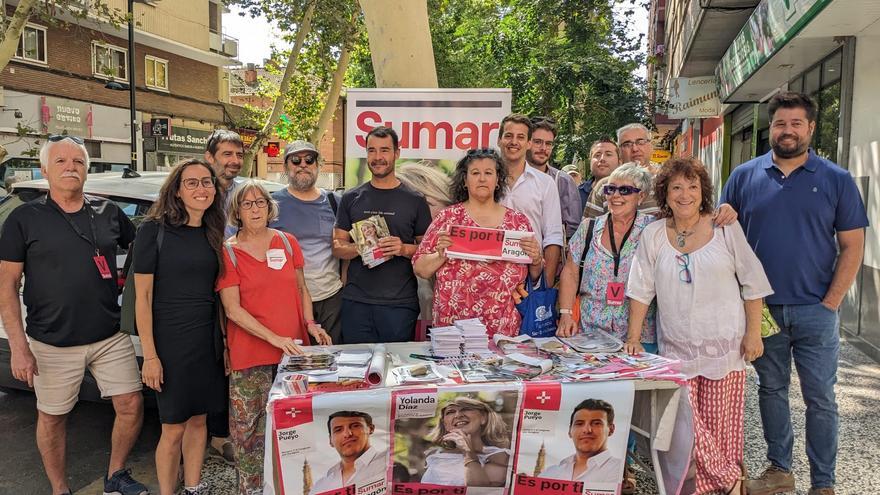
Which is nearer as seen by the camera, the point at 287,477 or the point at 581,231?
the point at 287,477

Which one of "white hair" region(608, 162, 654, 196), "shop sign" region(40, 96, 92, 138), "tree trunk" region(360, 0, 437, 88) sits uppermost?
"shop sign" region(40, 96, 92, 138)

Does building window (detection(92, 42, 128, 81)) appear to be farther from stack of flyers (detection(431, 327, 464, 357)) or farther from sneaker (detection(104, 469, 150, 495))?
stack of flyers (detection(431, 327, 464, 357))

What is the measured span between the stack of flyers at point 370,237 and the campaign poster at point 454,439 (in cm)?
110

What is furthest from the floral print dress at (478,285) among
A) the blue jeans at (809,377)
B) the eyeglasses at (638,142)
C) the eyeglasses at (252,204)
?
the eyeglasses at (638,142)

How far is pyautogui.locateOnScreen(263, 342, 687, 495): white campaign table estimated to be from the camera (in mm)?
2849

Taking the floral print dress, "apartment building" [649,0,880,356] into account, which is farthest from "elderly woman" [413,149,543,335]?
"apartment building" [649,0,880,356]

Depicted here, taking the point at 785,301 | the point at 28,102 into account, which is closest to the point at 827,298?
the point at 785,301

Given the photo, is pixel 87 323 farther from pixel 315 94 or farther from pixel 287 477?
pixel 315 94

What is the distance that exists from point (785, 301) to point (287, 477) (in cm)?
283

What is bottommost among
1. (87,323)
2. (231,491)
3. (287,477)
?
(231,491)

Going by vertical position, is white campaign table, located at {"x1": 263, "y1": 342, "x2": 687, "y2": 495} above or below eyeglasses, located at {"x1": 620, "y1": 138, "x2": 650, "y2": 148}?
below

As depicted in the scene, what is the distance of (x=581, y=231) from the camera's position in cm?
385

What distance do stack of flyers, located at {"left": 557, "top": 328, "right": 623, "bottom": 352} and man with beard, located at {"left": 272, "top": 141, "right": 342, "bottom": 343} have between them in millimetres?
1553

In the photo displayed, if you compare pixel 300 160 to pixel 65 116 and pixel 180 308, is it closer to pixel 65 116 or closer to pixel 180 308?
pixel 180 308
